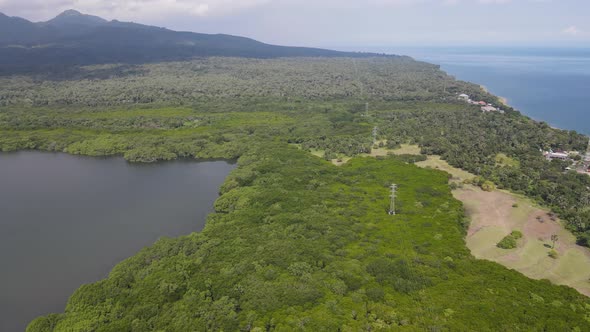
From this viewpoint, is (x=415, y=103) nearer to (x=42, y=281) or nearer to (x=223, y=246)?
(x=223, y=246)

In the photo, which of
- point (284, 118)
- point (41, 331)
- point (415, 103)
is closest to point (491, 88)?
point (415, 103)

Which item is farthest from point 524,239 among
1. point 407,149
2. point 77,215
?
point 77,215

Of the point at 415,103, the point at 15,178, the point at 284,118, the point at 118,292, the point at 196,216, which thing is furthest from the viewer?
the point at 415,103

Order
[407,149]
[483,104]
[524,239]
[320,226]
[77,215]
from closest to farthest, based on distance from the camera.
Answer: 1. [320,226]
2. [524,239]
3. [77,215]
4. [407,149]
5. [483,104]

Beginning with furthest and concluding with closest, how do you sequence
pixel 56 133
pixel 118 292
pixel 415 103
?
pixel 415 103, pixel 56 133, pixel 118 292

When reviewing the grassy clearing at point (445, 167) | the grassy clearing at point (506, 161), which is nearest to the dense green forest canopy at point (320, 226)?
the grassy clearing at point (506, 161)

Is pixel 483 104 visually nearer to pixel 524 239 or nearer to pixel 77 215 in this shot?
pixel 524 239

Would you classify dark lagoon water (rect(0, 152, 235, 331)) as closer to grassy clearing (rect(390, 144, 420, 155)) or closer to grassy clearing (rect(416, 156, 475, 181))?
grassy clearing (rect(390, 144, 420, 155))
